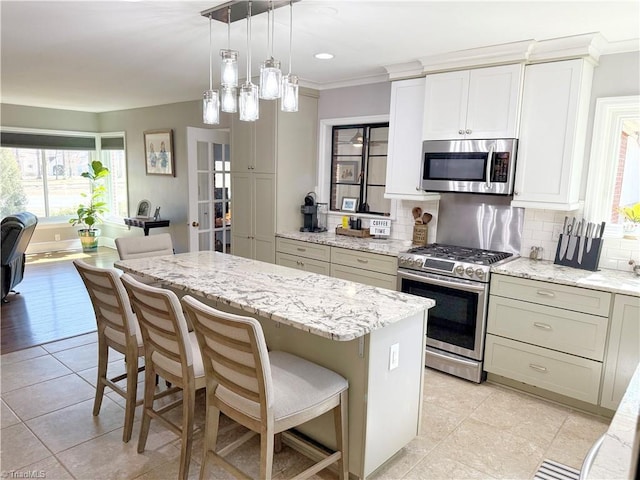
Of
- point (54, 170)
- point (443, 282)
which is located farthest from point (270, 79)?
point (54, 170)

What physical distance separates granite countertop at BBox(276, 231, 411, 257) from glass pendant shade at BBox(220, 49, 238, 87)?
6.48 ft

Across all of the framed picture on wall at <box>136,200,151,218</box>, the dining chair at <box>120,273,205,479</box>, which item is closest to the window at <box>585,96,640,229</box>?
the dining chair at <box>120,273,205,479</box>

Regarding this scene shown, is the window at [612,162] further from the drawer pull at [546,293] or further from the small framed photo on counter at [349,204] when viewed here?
the small framed photo on counter at [349,204]

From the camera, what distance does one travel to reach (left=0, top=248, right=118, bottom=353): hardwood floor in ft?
13.5

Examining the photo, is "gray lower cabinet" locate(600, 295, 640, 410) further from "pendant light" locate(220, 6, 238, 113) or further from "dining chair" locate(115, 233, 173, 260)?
"dining chair" locate(115, 233, 173, 260)

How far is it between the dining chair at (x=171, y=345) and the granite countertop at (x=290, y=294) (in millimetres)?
289

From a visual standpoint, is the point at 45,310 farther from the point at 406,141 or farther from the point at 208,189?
the point at 406,141

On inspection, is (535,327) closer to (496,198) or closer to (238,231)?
(496,198)

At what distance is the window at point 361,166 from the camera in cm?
468

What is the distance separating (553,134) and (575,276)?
105 cm

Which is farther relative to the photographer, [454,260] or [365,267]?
[365,267]

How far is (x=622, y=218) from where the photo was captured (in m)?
3.36

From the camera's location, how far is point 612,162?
335 cm

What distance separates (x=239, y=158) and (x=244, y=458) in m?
3.38
